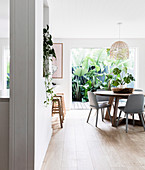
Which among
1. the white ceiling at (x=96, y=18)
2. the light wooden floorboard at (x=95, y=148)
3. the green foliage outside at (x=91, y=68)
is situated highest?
the white ceiling at (x=96, y=18)

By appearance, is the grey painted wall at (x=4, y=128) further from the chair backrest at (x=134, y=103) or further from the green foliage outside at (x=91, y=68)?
the green foliage outside at (x=91, y=68)

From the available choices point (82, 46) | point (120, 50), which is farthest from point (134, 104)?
point (82, 46)

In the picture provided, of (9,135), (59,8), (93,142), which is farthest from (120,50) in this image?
(9,135)

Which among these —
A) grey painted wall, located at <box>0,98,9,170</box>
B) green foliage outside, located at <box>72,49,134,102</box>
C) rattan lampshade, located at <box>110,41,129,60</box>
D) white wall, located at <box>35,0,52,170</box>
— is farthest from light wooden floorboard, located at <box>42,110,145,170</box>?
green foliage outside, located at <box>72,49,134,102</box>

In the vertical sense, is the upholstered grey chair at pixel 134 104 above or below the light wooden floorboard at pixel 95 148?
above

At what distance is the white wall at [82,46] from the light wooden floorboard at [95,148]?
7.54 feet

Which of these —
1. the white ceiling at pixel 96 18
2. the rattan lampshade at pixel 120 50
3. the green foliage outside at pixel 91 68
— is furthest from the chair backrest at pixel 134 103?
the green foliage outside at pixel 91 68

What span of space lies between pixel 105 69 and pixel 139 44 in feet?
7.18

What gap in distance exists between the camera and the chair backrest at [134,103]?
12.4 ft

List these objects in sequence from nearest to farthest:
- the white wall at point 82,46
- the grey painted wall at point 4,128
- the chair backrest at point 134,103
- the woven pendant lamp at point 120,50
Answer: the grey painted wall at point 4,128 → the chair backrest at point 134,103 → the woven pendant lamp at point 120,50 → the white wall at point 82,46

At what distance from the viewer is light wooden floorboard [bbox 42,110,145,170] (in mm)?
2430

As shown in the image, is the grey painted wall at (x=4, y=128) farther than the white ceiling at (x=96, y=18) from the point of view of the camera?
No

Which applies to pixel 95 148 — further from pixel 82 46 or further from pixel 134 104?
pixel 82 46

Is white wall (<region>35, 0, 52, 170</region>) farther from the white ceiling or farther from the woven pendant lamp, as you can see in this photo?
the woven pendant lamp
